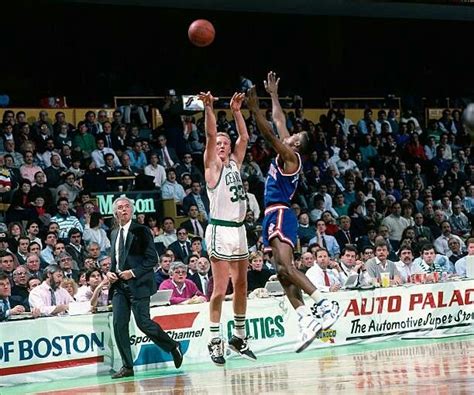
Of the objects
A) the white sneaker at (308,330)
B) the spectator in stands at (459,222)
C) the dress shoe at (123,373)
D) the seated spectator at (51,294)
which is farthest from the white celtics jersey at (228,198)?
the spectator in stands at (459,222)

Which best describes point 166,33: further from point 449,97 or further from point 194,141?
point 449,97

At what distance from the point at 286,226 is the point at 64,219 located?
22.9ft

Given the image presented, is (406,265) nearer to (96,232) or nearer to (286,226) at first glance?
(96,232)

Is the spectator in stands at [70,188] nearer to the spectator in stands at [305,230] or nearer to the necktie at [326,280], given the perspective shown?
the spectator in stands at [305,230]

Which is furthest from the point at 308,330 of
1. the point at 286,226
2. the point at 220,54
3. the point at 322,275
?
the point at 220,54

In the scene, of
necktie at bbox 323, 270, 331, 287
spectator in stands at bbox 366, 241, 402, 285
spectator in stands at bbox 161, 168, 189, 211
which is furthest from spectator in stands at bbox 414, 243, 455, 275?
spectator in stands at bbox 161, 168, 189, 211

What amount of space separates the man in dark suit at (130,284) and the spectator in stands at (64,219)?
469 cm

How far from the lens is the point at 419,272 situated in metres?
18.8

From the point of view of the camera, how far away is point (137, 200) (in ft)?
69.3

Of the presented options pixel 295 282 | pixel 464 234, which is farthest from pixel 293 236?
pixel 464 234

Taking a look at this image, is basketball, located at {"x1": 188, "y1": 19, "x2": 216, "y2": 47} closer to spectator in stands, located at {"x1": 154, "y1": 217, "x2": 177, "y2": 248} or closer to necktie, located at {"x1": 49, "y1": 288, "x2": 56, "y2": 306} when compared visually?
necktie, located at {"x1": 49, "y1": 288, "x2": 56, "y2": 306}

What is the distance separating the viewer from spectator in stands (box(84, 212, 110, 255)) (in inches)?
751

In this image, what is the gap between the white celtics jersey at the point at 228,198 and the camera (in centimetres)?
1373

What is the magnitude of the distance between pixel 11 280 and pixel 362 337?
5233 mm
